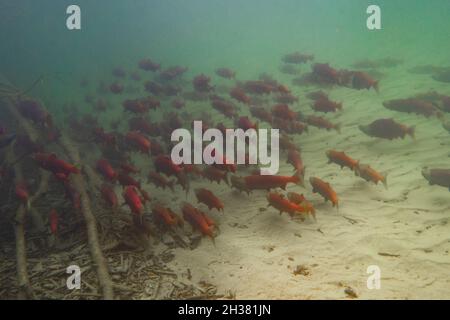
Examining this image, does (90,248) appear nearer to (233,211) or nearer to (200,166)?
(233,211)

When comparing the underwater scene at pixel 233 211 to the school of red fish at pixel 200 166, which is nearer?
the underwater scene at pixel 233 211

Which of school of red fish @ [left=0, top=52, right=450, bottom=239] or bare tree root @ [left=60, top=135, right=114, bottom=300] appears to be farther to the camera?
school of red fish @ [left=0, top=52, right=450, bottom=239]

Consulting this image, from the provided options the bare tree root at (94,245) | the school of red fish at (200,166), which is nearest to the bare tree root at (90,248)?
the bare tree root at (94,245)

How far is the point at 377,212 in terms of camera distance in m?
6.57

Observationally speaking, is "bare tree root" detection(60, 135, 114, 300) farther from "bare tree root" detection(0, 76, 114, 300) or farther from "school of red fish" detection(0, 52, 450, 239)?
"school of red fish" detection(0, 52, 450, 239)

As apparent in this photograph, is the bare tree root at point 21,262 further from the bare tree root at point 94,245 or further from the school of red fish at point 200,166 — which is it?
the bare tree root at point 94,245

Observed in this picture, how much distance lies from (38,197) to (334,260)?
5972 millimetres

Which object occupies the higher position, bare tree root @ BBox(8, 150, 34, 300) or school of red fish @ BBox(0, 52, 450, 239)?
school of red fish @ BBox(0, 52, 450, 239)

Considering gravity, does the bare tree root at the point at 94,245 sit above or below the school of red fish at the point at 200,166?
below

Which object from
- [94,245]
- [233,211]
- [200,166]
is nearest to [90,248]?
[94,245]

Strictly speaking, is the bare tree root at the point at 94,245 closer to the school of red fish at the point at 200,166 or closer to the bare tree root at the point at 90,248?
the bare tree root at the point at 90,248

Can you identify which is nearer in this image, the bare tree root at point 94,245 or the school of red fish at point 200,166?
the bare tree root at point 94,245

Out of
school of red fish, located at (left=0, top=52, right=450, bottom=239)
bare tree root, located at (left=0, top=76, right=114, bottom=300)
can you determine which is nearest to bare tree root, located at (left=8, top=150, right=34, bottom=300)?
bare tree root, located at (left=0, top=76, right=114, bottom=300)

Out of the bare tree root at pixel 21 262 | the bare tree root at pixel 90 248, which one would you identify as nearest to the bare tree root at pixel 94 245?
the bare tree root at pixel 90 248
